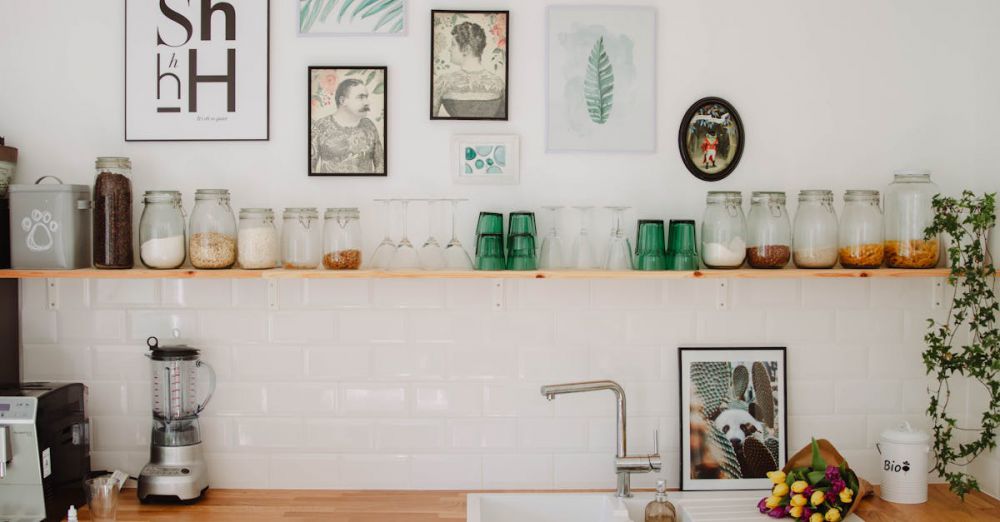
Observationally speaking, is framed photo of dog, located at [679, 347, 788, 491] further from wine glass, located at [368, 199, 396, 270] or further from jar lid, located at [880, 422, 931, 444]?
wine glass, located at [368, 199, 396, 270]

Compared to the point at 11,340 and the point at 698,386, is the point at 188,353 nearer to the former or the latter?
the point at 11,340

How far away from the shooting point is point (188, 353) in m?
2.52

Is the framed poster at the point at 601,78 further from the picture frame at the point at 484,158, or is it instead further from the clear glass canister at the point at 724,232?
the clear glass canister at the point at 724,232

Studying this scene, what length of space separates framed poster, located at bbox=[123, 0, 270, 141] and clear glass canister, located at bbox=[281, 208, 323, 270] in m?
0.33

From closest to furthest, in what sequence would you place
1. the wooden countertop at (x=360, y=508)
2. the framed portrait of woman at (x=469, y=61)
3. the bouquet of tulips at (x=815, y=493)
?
1. the bouquet of tulips at (x=815, y=493)
2. the wooden countertop at (x=360, y=508)
3. the framed portrait of woman at (x=469, y=61)

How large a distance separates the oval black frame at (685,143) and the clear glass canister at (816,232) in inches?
9.4

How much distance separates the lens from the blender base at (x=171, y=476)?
2457mm

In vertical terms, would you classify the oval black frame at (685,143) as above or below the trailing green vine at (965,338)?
above

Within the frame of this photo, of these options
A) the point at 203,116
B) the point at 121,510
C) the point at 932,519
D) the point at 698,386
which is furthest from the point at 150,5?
the point at 932,519

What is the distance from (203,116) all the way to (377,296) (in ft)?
2.62

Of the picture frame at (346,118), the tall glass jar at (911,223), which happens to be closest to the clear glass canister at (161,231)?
the picture frame at (346,118)

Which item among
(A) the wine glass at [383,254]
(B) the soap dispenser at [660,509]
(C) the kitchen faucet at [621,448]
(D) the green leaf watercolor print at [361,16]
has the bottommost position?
(B) the soap dispenser at [660,509]

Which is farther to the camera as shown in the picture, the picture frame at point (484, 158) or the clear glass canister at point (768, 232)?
the picture frame at point (484, 158)

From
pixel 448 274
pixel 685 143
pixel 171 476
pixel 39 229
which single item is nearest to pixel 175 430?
pixel 171 476
